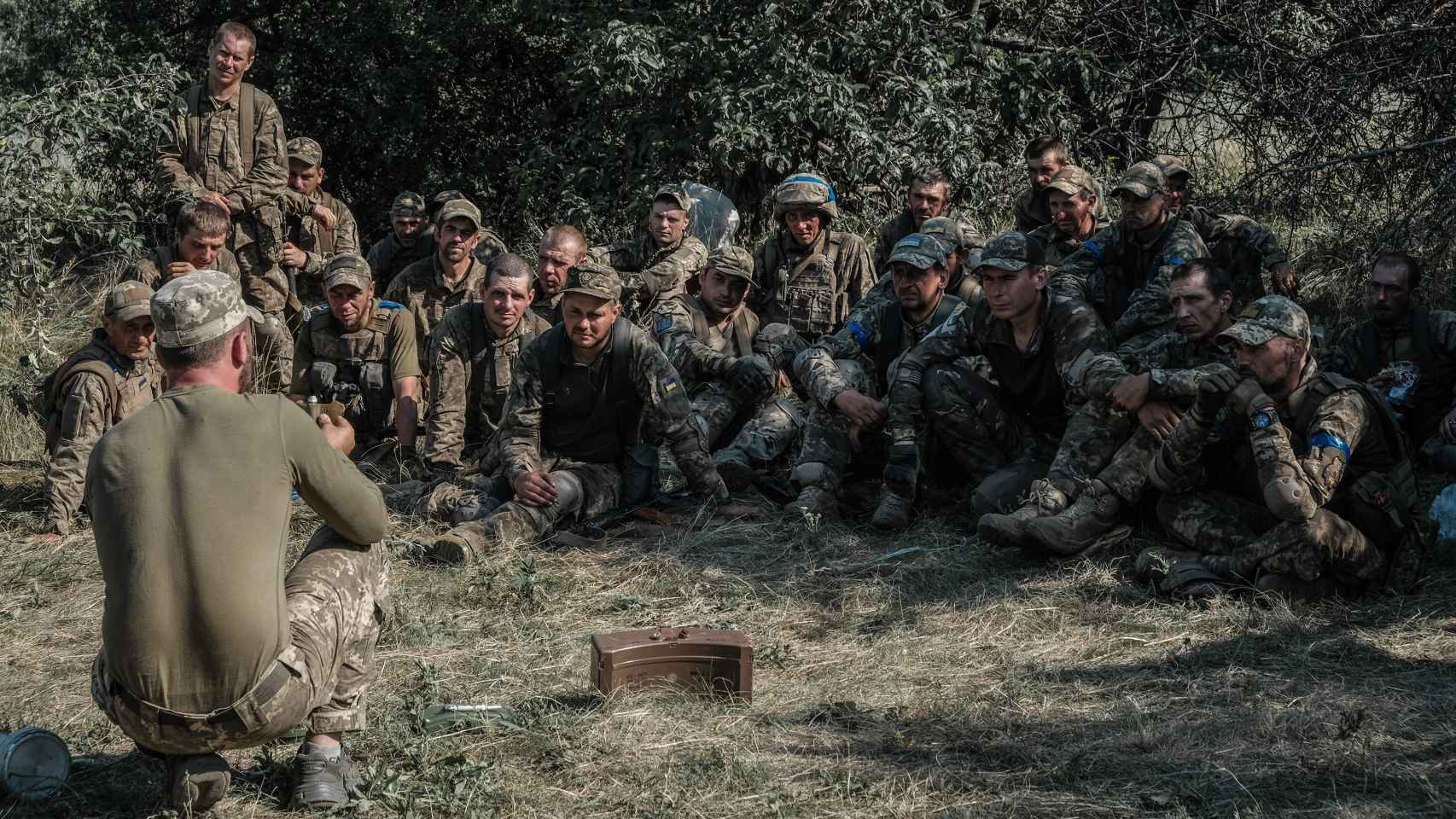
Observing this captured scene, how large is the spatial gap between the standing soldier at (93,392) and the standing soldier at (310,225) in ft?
10.9

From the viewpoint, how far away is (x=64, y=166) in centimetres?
1105

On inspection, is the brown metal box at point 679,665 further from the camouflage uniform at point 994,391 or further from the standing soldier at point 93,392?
the standing soldier at point 93,392

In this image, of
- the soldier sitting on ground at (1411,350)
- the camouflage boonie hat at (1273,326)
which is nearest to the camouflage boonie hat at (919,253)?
the camouflage boonie hat at (1273,326)

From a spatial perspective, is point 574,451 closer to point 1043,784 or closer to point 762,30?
point 1043,784

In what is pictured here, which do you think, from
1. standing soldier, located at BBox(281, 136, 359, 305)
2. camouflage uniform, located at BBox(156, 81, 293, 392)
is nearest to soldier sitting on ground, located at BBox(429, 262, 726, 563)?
camouflage uniform, located at BBox(156, 81, 293, 392)

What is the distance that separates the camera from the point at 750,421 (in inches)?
325

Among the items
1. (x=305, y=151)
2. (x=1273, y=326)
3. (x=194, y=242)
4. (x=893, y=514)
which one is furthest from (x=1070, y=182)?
(x=305, y=151)

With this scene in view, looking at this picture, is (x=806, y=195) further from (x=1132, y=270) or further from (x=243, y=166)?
(x=243, y=166)

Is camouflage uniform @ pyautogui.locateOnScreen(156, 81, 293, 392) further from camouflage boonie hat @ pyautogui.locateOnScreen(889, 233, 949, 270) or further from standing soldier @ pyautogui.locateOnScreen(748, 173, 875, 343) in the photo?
camouflage boonie hat @ pyautogui.locateOnScreen(889, 233, 949, 270)

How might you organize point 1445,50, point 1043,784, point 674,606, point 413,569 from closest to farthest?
point 1043,784 → point 674,606 → point 413,569 → point 1445,50

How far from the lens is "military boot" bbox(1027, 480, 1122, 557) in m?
6.29

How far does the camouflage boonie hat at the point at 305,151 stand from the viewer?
10.9 m

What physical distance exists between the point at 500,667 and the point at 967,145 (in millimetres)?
6596

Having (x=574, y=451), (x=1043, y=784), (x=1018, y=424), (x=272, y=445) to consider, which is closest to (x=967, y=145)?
(x=1018, y=424)
